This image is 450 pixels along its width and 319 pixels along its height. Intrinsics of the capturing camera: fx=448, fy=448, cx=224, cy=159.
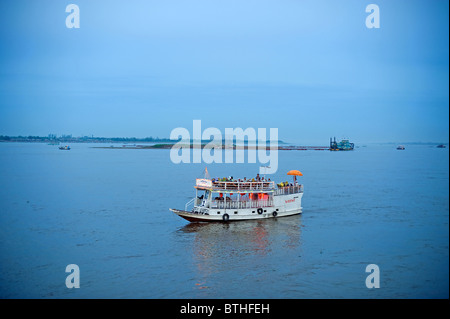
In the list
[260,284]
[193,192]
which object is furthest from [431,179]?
[260,284]

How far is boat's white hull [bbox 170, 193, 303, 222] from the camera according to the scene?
40.4 m

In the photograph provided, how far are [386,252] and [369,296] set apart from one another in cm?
831

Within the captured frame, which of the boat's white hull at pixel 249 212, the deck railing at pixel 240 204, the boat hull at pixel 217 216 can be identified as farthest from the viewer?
the deck railing at pixel 240 204

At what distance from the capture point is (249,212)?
41.8 metres

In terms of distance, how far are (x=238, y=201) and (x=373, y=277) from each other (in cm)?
1689

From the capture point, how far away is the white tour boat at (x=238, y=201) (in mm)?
40656

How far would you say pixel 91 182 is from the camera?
77.4m

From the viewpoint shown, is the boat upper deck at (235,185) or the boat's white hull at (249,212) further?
the boat upper deck at (235,185)

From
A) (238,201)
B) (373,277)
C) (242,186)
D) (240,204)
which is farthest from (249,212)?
(373,277)
